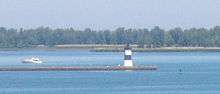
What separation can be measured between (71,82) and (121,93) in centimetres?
1335

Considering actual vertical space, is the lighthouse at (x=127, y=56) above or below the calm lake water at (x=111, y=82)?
above

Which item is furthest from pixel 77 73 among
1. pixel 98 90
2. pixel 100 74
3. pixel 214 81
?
pixel 98 90

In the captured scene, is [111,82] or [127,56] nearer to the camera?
[111,82]

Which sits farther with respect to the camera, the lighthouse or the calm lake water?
the lighthouse

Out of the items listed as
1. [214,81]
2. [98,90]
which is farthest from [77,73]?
[98,90]

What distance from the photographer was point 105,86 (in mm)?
75312

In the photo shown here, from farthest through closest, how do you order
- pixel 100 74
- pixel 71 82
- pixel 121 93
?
pixel 100 74 < pixel 71 82 < pixel 121 93

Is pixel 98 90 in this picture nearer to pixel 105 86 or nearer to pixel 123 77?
pixel 105 86

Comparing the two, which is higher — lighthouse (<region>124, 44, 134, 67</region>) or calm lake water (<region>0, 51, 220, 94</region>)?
lighthouse (<region>124, 44, 134, 67</region>)

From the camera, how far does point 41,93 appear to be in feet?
222

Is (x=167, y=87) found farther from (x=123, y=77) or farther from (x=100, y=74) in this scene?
(x=100, y=74)

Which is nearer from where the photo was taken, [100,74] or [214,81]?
[214,81]

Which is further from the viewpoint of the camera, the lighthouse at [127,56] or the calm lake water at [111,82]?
the lighthouse at [127,56]

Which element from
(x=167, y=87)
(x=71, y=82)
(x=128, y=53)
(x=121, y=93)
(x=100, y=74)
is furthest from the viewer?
(x=100, y=74)
